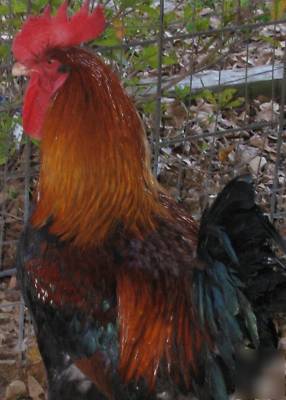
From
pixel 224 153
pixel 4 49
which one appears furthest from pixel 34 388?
pixel 224 153

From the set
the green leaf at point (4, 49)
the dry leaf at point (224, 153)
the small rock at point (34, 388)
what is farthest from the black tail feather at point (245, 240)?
the dry leaf at point (224, 153)

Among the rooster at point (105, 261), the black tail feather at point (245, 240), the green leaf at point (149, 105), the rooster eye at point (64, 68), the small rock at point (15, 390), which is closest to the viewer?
the black tail feather at point (245, 240)

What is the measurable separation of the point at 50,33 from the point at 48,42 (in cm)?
4

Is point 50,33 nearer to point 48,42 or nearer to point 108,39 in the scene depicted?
point 48,42

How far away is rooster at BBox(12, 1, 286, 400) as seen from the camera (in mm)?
3559

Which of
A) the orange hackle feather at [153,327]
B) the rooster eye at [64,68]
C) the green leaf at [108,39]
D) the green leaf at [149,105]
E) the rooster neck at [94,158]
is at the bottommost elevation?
the orange hackle feather at [153,327]

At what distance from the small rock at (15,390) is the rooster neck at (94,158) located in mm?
1221

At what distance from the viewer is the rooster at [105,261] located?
3.56m

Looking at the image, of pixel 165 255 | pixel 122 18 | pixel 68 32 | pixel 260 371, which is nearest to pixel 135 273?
pixel 165 255

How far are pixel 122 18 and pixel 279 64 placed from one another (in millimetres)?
2765

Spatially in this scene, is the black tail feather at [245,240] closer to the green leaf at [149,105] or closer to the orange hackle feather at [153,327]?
the orange hackle feather at [153,327]

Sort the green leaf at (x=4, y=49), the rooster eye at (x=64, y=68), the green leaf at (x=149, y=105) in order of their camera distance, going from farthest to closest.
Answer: the green leaf at (x=149, y=105) < the green leaf at (x=4, y=49) < the rooster eye at (x=64, y=68)

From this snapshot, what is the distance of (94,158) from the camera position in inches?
148

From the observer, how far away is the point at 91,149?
3748mm
